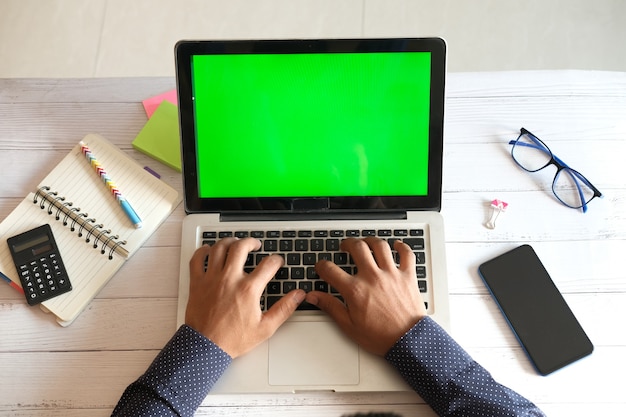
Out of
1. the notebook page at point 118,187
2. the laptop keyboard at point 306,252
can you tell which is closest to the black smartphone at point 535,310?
the laptop keyboard at point 306,252

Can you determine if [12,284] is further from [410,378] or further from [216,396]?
[410,378]

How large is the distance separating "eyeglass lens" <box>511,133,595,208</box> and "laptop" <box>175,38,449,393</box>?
0.19 meters

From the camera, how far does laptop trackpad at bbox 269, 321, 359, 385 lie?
85cm

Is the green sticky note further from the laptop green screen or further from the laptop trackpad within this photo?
the laptop trackpad

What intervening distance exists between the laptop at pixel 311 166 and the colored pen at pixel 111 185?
90 mm

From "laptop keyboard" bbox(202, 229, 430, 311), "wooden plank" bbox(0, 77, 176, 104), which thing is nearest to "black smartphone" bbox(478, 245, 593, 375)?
"laptop keyboard" bbox(202, 229, 430, 311)

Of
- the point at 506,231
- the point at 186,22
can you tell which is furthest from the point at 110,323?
the point at 186,22

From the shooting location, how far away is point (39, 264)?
3.03 ft

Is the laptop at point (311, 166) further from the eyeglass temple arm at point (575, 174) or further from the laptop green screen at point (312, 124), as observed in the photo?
the eyeglass temple arm at point (575, 174)

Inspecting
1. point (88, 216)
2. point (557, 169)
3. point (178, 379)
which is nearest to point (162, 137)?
point (88, 216)

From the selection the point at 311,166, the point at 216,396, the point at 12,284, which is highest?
the point at 311,166

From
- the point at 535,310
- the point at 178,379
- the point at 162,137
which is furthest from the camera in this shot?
the point at 162,137

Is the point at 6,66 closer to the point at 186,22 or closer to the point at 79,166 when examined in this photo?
the point at 186,22

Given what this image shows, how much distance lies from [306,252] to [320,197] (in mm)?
92
